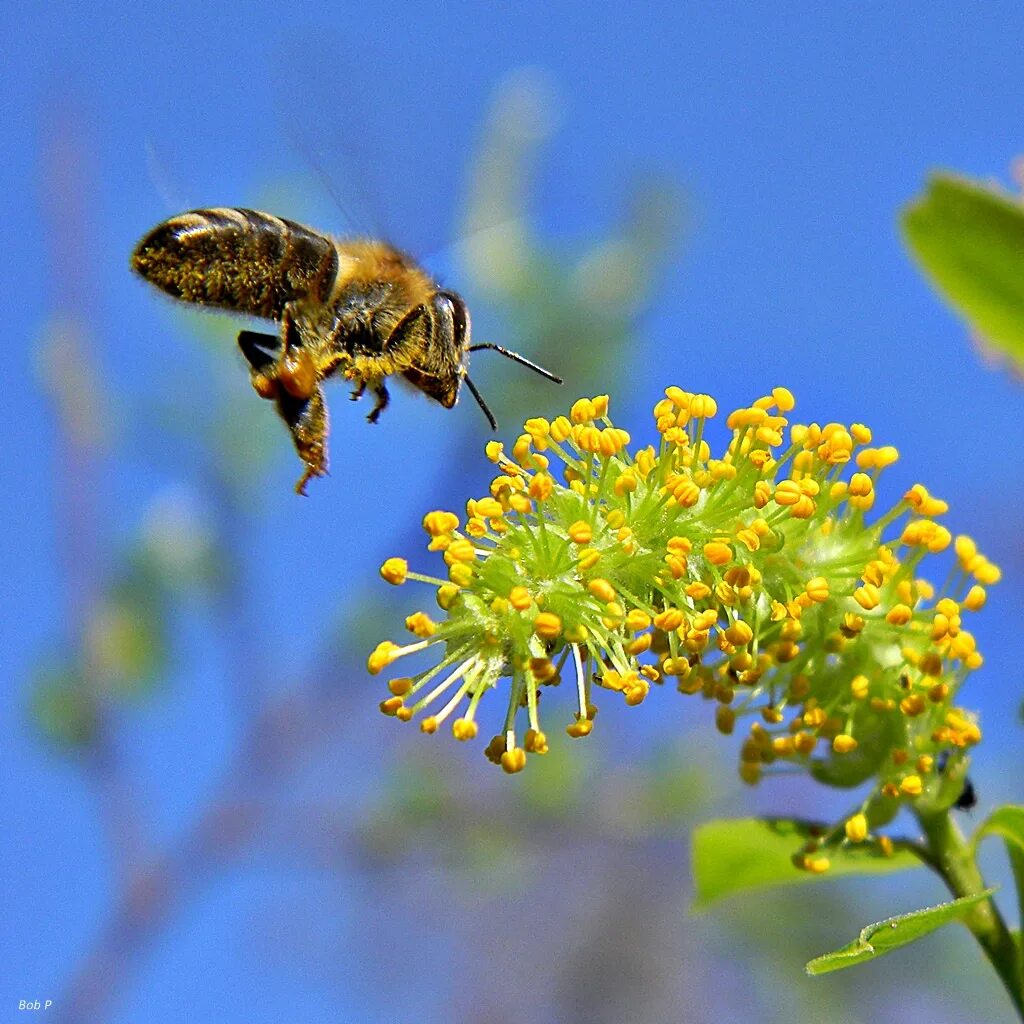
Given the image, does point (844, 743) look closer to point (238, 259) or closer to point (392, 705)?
point (392, 705)

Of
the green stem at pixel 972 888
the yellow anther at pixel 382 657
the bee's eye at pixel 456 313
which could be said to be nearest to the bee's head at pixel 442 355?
the bee's eye at pixel 456 313

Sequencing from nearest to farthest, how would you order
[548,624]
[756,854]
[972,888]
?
[548,624]
[972,888]
[756,854]

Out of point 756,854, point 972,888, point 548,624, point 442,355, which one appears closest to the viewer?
point 548,624

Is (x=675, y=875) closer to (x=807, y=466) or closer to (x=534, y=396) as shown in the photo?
(x=534, y=396)

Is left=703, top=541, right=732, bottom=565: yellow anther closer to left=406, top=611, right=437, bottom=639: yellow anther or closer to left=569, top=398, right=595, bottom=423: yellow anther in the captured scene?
left=569, top=398, right=595, bottom=423: yellow anther

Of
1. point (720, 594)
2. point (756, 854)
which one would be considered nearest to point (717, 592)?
point (720, 594)

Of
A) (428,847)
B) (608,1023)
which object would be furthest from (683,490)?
(608,1023)

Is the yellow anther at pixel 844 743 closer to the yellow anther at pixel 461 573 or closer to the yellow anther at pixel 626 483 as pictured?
the yellow anther at pixel 626 483
